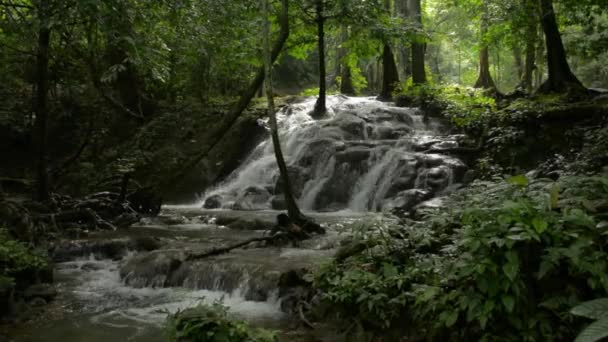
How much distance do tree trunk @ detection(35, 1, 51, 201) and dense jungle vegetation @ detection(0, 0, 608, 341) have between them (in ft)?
0.14

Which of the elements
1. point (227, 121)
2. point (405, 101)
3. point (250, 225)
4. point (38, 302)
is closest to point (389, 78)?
point (405, 101)

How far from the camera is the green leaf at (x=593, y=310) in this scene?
2779 millimetres

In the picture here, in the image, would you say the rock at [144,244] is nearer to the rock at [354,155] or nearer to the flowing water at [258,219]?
the flowing water at [258,219]

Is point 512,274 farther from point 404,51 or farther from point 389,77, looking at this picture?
point 404,51

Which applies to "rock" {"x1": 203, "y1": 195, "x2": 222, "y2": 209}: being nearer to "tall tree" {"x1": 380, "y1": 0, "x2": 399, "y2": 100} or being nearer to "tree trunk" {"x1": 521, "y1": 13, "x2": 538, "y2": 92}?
"tall tree" {"x1": 380, "y1": 0, "x2": 399, "y2": 100}

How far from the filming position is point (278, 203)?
13797mm

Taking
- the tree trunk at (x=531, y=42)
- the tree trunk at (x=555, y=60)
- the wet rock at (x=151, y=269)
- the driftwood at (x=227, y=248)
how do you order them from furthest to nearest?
the tree trunk at (x=531, y=42) < the tree trunk at (x=555, y=60) < the driftwood at (x=227, y=248) < the wet rock at (x=151, y=269)

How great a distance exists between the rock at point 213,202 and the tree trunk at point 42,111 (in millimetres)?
4978

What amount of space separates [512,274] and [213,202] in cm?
1222

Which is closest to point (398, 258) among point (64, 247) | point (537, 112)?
point (64, 247)

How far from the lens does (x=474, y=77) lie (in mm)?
36656

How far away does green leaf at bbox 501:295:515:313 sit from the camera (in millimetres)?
3434

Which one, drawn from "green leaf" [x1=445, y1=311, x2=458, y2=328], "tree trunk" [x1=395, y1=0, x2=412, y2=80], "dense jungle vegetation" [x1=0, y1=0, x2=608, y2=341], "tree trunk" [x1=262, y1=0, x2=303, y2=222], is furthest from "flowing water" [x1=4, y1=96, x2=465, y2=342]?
"tree trunk" [x1=395, y1=0, x2=412, y2=80]

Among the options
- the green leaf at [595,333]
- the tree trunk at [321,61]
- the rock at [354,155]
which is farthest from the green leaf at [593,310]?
the tree trunk at [321,61]
